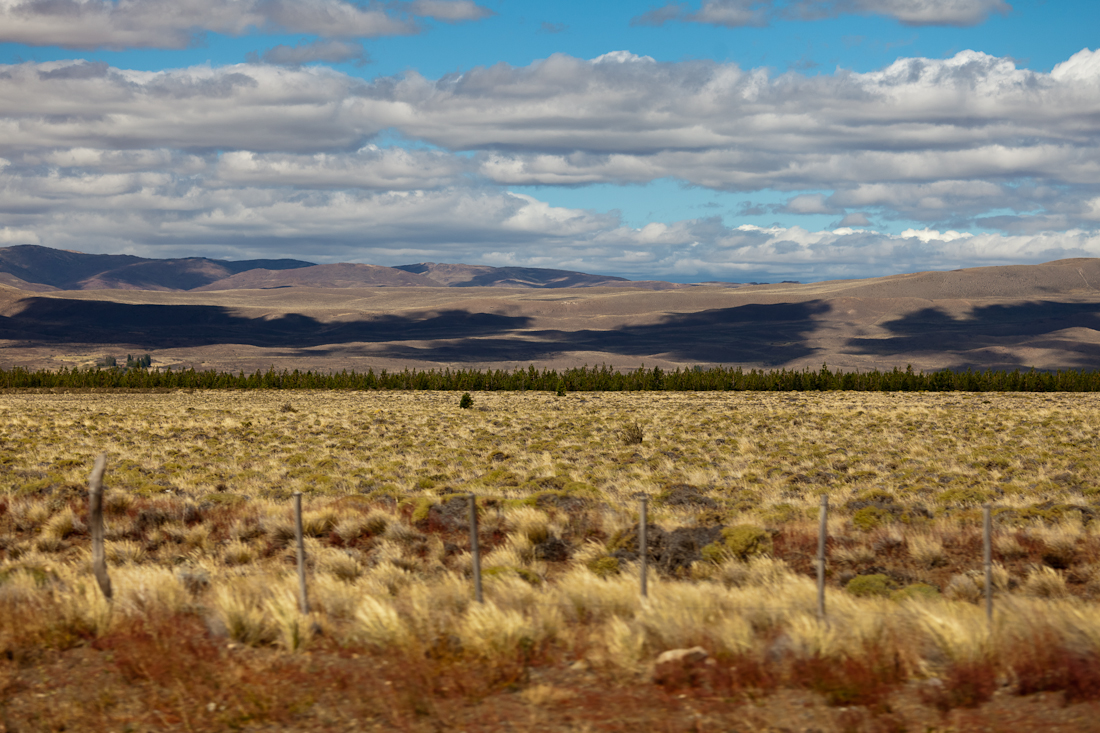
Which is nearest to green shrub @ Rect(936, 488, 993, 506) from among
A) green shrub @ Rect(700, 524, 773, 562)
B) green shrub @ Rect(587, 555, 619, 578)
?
green shrub @ Rect(700, 524, 773, 562)

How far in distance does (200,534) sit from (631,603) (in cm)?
881

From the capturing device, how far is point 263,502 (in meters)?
18.0

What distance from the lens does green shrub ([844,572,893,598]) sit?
10.7 meters

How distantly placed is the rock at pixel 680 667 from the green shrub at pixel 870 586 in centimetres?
352

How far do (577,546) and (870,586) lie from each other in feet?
15.2

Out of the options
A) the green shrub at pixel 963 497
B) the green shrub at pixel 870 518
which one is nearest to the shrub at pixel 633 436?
the green shrub at pixel 963 497

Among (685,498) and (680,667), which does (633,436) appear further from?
(680,667)

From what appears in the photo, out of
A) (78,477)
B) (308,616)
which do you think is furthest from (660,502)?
(78,477)

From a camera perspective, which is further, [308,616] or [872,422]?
[872,422]

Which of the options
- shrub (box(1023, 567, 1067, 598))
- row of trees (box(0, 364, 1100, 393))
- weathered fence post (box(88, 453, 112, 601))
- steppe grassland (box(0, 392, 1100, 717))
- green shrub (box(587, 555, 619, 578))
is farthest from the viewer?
row of trees (box(0, 364, 1100, 393))

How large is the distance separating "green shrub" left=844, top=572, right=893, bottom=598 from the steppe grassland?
0.04 m

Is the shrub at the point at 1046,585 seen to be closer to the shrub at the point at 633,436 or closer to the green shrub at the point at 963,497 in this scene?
the green shrub at the point at 963,497

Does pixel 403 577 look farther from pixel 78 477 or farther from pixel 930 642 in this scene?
pixel 78 477

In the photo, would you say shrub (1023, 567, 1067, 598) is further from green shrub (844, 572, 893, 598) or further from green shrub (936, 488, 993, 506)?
green shrub (936, 488, 993, 506)
